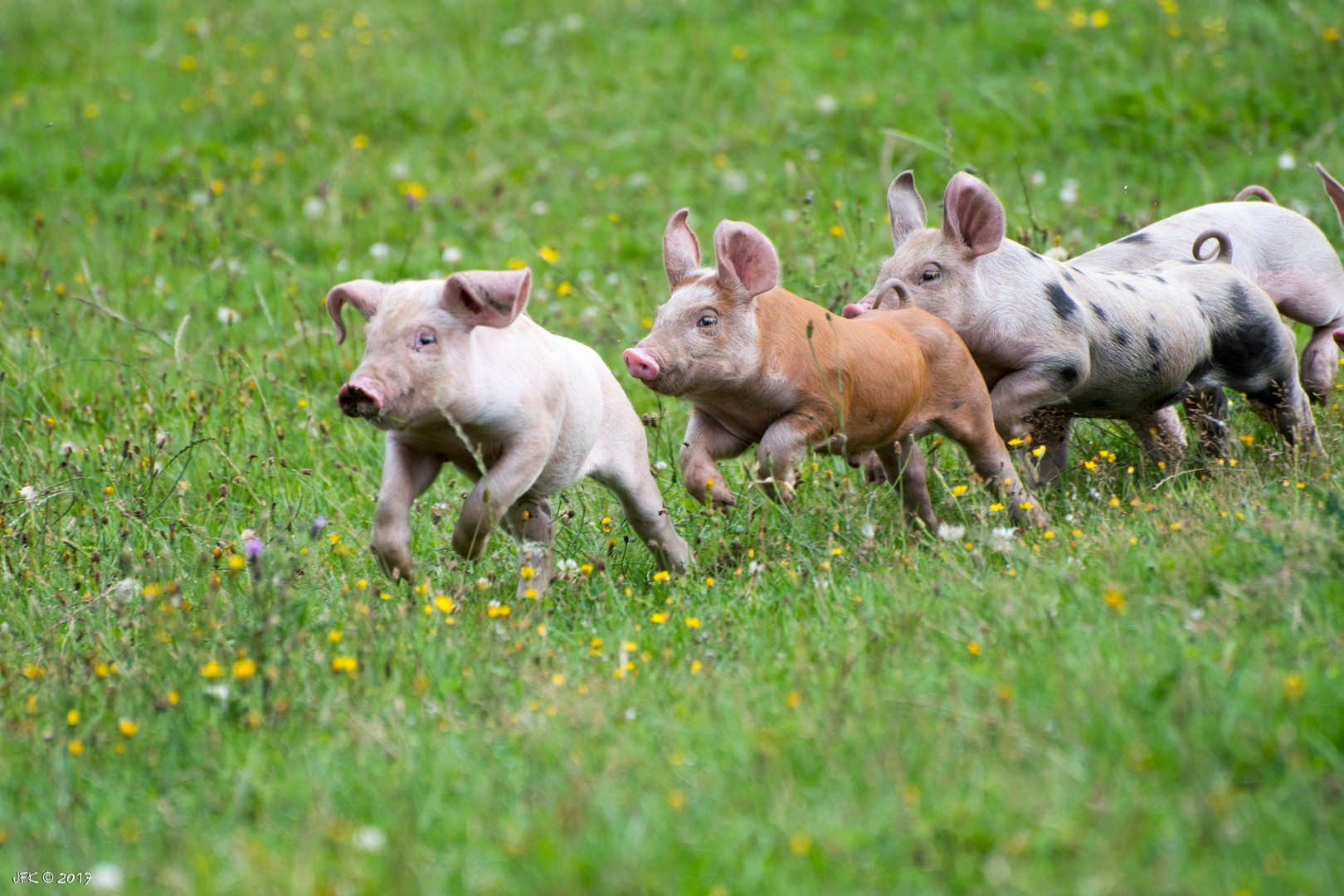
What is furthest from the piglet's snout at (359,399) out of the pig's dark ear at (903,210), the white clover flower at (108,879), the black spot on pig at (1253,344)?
the black spot on pig at (1253,344)

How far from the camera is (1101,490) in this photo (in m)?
5.38

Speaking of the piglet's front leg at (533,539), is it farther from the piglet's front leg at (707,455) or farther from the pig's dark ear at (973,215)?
the pig's dark ear at (973,215)

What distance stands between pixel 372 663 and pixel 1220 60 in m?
8.64

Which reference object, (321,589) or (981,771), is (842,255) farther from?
(981,771)

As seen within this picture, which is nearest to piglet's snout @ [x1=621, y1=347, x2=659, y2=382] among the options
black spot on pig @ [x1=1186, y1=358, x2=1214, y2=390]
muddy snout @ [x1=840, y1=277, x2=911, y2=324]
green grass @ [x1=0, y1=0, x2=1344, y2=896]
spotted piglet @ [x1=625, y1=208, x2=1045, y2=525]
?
spotted piglet @ [x1=625, y1=208, x2=1045, y2=525]

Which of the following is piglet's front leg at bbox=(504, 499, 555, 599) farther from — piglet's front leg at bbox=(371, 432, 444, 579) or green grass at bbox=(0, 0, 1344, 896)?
piglet's front leg at bbox=(371, 432, 444, 579)

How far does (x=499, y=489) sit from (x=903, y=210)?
2212mm

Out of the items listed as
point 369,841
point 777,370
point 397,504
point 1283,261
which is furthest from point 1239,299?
point 369,841

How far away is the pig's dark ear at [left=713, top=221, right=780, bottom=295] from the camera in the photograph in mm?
4641

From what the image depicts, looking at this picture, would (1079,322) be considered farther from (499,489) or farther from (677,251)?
(499,489)

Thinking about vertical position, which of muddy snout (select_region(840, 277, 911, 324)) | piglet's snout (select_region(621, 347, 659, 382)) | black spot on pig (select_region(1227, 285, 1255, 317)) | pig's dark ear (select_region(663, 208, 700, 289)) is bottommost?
black spot on pig (select_region(1227, 285, 1255, 317))

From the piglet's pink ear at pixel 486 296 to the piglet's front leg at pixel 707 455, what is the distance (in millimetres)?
947

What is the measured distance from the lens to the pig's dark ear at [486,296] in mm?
4137

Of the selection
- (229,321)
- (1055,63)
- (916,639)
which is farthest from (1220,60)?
(916,639)
